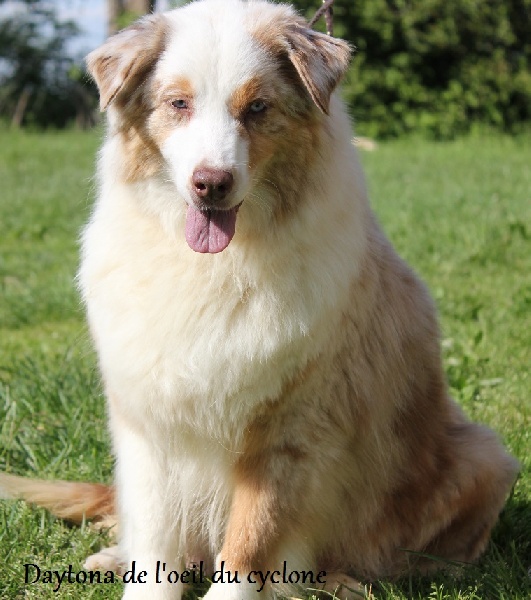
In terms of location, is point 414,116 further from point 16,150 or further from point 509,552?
point 509,552

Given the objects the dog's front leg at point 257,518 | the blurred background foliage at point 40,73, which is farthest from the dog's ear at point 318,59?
the blurred background foliage at point 40,73

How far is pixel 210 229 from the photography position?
108 inches

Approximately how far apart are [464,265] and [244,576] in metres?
4.34

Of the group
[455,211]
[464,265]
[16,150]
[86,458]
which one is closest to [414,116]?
Answer: [16,150]

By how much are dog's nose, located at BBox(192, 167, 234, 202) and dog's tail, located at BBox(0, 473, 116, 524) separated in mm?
1506

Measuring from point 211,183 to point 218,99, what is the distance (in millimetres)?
286

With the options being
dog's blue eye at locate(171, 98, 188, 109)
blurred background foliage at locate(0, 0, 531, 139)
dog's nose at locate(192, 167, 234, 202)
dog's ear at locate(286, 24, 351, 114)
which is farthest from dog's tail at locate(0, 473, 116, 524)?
blurred background foliage at locate(0, 0, 531, 139)

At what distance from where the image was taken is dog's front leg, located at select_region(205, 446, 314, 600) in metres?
2.86

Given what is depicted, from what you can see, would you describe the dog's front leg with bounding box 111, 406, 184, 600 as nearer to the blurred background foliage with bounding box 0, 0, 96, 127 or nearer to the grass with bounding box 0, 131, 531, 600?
the grass with bounding box 0, 131, 531, 600

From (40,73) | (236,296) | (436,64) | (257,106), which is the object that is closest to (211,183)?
(257,106)

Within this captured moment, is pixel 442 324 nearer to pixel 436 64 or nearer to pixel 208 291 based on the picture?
pixel 208 291

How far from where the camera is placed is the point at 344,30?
15.4 metres

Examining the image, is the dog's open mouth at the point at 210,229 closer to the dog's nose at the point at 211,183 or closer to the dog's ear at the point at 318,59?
the dog's nose at the point at 211,183

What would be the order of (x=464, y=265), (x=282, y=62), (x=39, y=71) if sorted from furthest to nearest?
(x=39, y=71) < (x=464, y=265) < (x=282, y=62)
